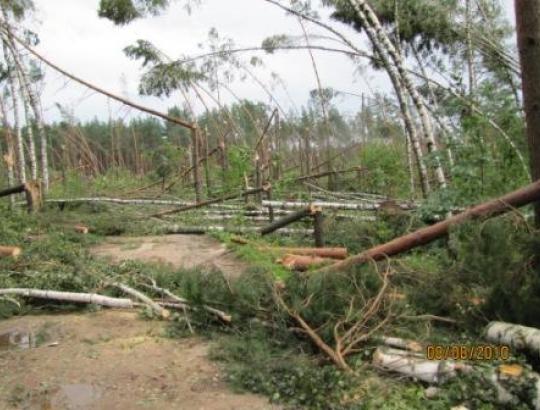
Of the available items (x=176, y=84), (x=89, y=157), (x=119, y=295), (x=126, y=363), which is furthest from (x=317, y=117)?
(x=126, y=363)

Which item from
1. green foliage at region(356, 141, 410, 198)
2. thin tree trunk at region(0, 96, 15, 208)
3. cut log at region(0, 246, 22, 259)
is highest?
thin tree trunk at region(0, 96, 15, 208)

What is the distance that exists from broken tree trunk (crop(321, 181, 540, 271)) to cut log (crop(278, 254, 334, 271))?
1070 millimetres

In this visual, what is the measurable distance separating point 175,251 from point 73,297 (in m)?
2.39

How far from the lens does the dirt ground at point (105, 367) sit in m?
2.87

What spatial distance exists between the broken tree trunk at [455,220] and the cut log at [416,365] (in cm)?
103

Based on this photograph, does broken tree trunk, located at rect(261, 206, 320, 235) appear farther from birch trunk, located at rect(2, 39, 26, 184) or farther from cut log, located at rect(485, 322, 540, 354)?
birch trunk, located at rect(2, 39, 26, 184)

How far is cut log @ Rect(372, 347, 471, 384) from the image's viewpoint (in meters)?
2.92

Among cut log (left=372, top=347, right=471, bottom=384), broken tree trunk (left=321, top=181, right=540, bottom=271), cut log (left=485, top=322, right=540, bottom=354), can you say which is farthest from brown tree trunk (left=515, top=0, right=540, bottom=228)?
cut log (left=372, top=347, right=471, bottom=384)

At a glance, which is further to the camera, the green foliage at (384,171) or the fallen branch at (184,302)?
the green foliage at (384,171)

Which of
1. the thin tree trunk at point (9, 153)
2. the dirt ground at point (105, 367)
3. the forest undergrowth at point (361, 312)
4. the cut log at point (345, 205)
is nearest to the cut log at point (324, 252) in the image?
the cut log at point (345, 205)

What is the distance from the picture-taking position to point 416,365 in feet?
9.88

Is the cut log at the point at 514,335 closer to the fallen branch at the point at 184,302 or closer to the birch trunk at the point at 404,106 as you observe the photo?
the fallen branch at the point at 184,302

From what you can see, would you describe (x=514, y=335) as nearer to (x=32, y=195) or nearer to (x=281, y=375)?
(x=281, y=375)

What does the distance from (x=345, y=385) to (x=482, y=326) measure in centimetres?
126
